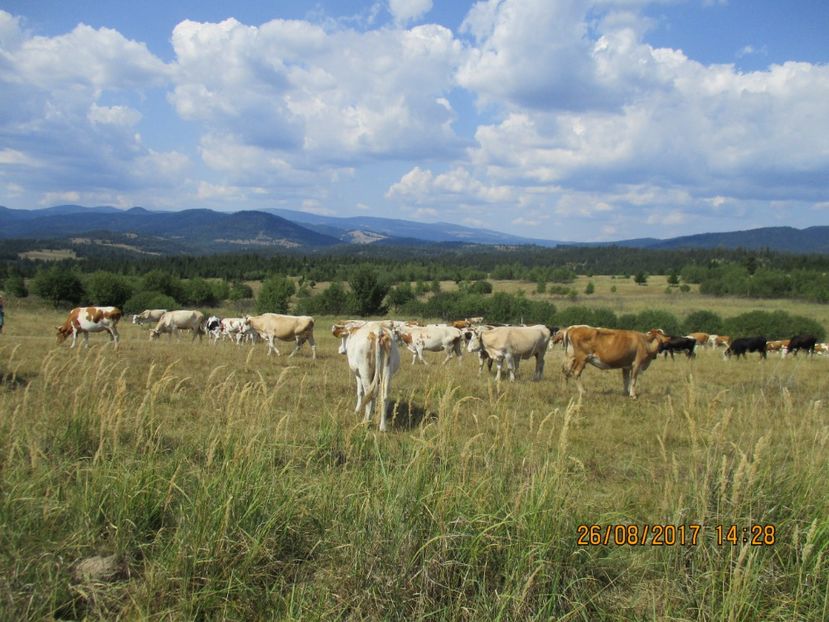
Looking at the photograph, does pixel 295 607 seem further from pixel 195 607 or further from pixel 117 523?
pixel 117 523

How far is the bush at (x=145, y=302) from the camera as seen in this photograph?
72750mm

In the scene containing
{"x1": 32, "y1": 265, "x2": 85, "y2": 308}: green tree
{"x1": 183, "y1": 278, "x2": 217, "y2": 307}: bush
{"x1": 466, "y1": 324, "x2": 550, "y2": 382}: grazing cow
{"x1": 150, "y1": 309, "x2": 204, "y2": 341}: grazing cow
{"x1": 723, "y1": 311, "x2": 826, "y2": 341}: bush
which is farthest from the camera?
{"x1": 183, "y1": 278, "x2": 217, "y2": 307}: bush

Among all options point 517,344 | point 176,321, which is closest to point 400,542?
point 517,344

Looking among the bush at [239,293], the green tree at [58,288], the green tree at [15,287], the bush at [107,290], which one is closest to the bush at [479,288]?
the bush at [239,293]

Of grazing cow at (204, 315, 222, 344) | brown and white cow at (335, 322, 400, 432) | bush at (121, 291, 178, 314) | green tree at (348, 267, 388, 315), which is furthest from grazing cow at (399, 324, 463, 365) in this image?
bush at (121, 291, 178, 314)

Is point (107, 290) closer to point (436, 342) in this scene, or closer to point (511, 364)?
point (436, 342)

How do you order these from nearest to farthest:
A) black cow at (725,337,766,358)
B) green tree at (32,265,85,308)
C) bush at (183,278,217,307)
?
black cow at (725,337,766,358) < green tree at (32,265,85,308) < bush at (183,278,217,307)

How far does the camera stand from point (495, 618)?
329cm

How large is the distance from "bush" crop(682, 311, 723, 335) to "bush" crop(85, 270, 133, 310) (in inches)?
3227

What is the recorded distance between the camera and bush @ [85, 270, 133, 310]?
258 ft

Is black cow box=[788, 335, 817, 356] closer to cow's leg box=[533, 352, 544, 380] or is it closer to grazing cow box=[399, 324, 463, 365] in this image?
grazing cow box=[399, 324, 463, 365]

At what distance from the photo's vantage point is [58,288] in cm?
7731

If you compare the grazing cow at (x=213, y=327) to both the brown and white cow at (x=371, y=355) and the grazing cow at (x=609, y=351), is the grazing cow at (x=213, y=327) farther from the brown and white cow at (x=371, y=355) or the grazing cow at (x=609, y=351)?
the brown and white cow at (x=371, y=355)
